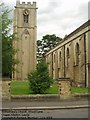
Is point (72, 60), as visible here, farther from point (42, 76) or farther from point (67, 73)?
point (42, 76)

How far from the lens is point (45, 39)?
9381 cm

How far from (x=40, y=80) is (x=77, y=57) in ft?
63.4

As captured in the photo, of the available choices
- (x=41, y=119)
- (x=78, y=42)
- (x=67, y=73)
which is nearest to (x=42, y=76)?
(x=41, y=119)

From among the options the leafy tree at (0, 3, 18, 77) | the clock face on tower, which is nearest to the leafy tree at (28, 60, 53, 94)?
the leafy tree at (0, 3, 18, 77)

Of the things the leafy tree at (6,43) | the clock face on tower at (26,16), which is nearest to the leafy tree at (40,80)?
the leafy tree at (6,43)

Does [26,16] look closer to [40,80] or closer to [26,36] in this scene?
[26,36]

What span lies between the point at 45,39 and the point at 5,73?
212 feet

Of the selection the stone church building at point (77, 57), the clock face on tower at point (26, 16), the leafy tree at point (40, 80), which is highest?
the clock face on tower at point (26, 16)

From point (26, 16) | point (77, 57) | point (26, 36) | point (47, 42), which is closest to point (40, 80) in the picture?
point (77, 57)

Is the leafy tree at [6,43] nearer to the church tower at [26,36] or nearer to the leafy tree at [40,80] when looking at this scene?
the leafy tree at [40,80]

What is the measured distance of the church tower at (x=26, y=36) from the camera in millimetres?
68438

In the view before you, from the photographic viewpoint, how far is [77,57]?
147ft

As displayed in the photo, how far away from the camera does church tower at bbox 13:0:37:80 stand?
68.4 metres

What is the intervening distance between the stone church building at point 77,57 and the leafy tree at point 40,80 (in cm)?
939
